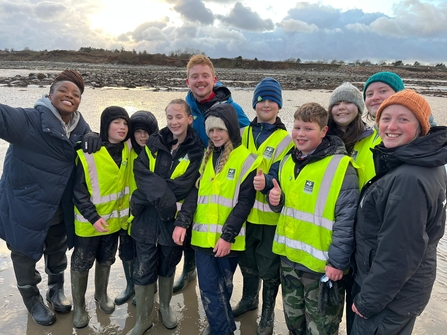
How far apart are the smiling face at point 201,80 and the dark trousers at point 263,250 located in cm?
153

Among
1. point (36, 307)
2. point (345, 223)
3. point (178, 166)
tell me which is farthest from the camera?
point (36, 307)

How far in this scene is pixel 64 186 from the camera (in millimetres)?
3199

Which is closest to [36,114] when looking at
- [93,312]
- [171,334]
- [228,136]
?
[228,136]

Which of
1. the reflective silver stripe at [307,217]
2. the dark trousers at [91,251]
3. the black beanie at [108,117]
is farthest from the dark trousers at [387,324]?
the black beanie at [108,117]

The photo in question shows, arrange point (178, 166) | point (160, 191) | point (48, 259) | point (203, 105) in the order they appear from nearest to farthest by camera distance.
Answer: point (160, 191), point (178, 166), point (48, 259), point (203, 105)

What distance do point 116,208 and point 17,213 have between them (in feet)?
2.94

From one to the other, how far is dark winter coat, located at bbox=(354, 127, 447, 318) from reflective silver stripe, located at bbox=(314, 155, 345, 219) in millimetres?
331

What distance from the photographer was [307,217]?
2.63 m

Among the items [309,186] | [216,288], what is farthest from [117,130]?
[309,186]

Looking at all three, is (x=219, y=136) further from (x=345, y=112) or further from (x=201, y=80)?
(x=345, y=112)

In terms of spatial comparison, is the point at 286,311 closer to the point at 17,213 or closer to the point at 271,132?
the point at 271,132

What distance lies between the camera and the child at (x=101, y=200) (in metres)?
3.18

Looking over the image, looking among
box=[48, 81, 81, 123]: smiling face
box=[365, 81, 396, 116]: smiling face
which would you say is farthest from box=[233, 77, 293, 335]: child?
box=[48, 81, 81, 123]: smiling face

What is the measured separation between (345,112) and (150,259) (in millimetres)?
2300
